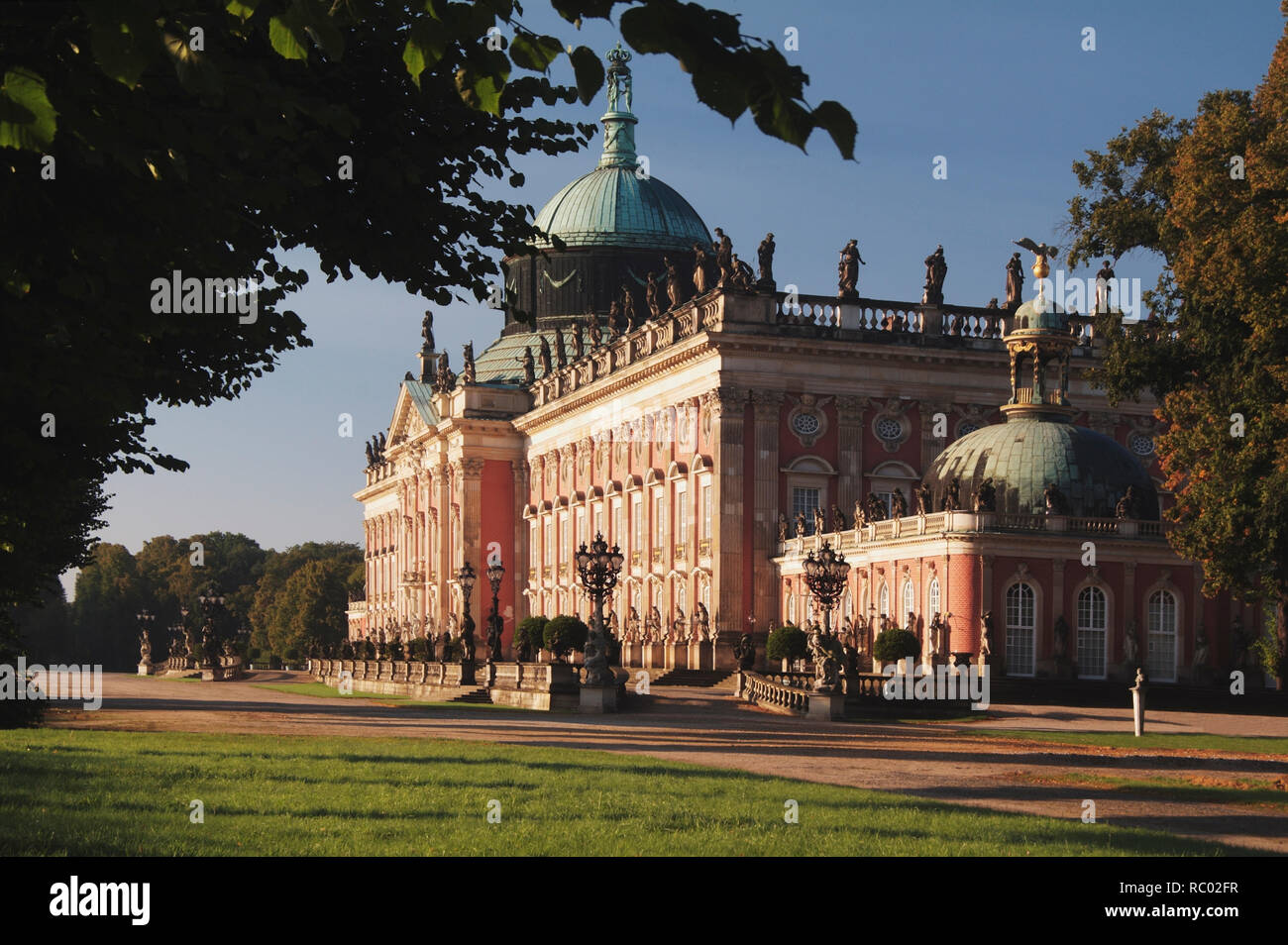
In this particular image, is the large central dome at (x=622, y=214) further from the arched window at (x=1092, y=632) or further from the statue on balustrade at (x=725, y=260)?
the arched window at (x=1092, y=632)

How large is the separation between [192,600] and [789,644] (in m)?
120

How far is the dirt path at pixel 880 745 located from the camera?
1977 cm

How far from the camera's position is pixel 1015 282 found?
66688 millimetres

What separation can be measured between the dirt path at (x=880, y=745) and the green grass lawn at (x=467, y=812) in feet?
5.94

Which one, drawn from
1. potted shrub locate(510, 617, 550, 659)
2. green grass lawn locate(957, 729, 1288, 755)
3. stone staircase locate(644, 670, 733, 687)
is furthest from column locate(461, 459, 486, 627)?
green grass lawn locate(957, 729, 1288, 755)

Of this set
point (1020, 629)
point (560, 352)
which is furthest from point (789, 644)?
point (560, 352)

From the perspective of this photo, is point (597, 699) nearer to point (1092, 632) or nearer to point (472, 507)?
point (1092, 632)

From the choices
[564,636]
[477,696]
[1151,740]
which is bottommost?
[477,696]

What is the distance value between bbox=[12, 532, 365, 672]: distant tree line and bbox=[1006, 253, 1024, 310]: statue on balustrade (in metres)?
80.4

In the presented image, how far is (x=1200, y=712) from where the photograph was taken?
43.0 metres

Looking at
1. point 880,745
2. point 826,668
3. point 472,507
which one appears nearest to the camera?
point 880,745

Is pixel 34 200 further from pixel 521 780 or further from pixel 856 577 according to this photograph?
pixel 856 577

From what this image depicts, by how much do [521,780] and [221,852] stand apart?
736cm

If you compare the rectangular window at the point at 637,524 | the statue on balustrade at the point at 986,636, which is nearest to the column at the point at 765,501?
the rectangular window at the point at 637,524
